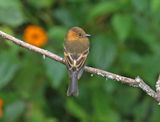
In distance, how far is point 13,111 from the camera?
7449 millimetres

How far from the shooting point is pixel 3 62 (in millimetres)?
7246

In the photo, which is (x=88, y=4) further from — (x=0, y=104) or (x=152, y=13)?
(x=0, y=104)

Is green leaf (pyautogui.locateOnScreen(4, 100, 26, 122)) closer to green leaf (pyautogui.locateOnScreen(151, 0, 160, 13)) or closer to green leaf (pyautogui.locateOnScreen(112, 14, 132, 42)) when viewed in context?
green leaf (pyautogui.locateOnScreen(112, 14, 132, 42))

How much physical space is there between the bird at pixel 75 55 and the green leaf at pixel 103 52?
0.55 meters

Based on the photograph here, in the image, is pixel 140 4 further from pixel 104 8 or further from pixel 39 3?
pixel 39 3

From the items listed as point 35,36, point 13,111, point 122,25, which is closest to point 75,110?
point 13,111

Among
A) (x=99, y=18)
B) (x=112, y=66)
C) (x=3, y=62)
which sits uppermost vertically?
(x=99, y=18)

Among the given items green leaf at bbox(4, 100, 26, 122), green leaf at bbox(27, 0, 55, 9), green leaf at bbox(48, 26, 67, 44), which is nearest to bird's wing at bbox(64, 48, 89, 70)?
green leaf at bbox(48, 26, 67, 44)

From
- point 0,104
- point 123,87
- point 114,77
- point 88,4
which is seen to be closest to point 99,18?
point 88,4

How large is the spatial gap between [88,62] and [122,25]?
2.13ft

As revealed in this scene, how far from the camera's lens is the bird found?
598 cm

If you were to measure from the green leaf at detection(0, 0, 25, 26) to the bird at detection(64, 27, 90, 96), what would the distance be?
1.75 feet

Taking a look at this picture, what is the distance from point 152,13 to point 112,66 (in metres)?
0.76

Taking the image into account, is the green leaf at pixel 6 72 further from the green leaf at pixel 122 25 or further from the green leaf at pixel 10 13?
the green leaf at pixel 122 25
